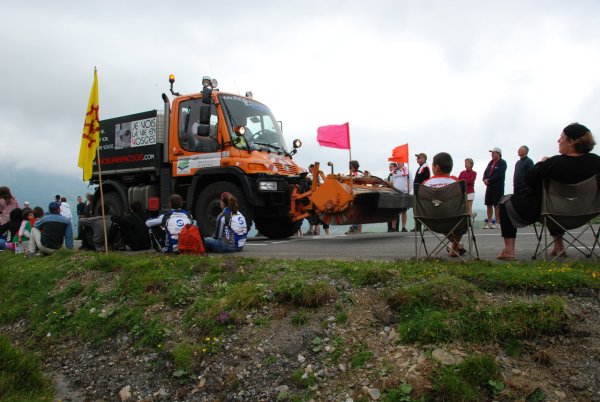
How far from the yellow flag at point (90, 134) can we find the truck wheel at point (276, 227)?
201 inches

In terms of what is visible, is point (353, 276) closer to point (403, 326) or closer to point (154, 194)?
point (403, 326)

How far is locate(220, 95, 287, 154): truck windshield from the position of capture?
11750 millimetres

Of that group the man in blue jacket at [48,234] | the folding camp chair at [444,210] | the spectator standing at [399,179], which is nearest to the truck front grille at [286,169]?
the spectator standing at [399,179]

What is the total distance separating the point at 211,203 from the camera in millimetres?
11477

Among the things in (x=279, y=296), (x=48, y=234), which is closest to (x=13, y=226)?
(x=48, y=234)

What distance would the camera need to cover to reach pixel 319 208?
36.1ft

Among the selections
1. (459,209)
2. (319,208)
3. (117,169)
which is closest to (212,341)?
(459,209)

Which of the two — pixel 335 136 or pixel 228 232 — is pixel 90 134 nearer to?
pixel 228 232

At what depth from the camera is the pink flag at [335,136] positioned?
448 inches

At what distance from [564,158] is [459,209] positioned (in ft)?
4.23

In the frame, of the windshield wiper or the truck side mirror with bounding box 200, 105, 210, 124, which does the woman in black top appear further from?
the truck side mirror with bounding box 200, 105, 210, 124

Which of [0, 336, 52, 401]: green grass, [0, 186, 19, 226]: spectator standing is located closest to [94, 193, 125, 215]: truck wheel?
[0, 186, 19, 226]: spectator standing

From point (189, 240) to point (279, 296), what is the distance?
12.5 feet

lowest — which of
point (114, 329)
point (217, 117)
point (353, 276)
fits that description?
point (114, 329)
